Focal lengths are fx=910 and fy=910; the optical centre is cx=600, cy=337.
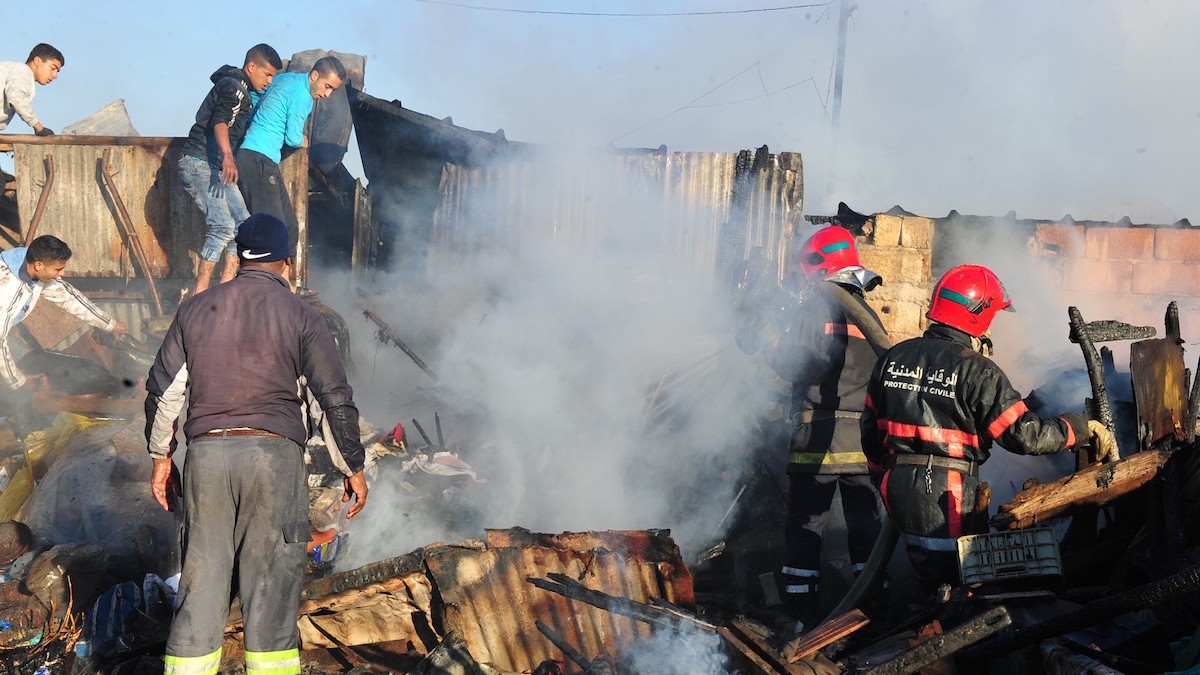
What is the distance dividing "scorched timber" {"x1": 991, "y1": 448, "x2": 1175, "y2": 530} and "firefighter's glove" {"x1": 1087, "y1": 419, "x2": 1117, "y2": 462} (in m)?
0.08

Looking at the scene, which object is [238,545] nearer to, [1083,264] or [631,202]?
[631,202]

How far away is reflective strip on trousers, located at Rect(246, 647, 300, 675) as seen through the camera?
134 inches

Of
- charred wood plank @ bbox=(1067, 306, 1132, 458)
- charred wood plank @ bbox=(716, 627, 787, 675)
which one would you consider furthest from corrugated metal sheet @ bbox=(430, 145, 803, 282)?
charred wood plank @ bbox=(716, 627, 787, 675)

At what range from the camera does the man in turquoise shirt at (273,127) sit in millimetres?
6781

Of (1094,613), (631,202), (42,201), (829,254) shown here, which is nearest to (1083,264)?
(829,254)

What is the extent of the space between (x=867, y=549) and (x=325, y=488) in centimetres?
321

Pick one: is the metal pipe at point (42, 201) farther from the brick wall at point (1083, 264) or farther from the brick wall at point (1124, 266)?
the brick wall at point (1124, 266)

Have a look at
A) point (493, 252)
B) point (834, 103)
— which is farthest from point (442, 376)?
point (834, 103)

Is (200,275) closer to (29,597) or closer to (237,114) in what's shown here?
(237,114)

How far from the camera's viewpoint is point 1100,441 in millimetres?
3926

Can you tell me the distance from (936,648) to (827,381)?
6.50ft

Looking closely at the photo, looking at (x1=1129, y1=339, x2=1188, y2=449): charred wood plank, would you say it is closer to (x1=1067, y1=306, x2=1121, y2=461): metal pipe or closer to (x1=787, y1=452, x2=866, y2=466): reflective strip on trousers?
(x1=1067, y1=306, x2=1121, y2=461): metal pipe

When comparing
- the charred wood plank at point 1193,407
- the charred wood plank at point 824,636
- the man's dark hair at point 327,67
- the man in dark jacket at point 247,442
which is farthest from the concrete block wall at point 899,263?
the man in dark jacket at point 247,442

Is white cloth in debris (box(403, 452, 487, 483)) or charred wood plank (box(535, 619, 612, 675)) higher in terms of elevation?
white cloth in debris (box(403, 452, 487, 483))
